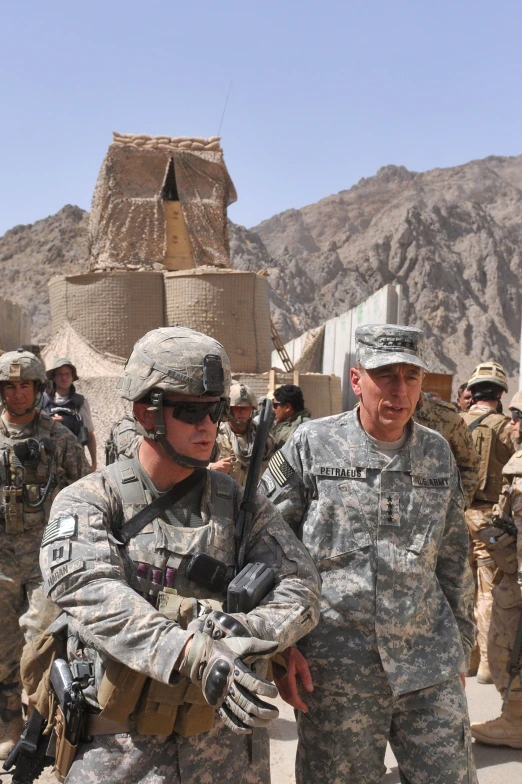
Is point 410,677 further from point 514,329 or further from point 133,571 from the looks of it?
point 514,329

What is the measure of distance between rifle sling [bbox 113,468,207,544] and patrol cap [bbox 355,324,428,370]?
0.77m

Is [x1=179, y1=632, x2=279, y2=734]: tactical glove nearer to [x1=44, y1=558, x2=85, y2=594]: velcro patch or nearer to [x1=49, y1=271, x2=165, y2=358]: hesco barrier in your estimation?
[x1=44, y1=558, x2=85, y2=594]: velcro patch

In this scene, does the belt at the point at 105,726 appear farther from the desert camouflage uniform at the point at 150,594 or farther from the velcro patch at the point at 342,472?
the velcro patch at the point at 342,472

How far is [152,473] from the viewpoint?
2020mm

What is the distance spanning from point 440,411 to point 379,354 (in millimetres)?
1837

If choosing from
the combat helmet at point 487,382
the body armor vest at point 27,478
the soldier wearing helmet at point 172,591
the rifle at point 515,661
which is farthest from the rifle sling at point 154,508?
the combat helmet at point 487,382

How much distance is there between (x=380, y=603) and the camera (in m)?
2.38

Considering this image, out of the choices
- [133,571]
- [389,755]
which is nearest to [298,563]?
[133,571]

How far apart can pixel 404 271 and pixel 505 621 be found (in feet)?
146

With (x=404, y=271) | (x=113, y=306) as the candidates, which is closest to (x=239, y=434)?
(x=113, y=306)

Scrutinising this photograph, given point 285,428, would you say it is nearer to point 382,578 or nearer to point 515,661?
point 515,661

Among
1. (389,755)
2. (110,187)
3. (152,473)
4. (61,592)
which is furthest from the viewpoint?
(110,187)

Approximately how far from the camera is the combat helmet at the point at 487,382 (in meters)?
5.05

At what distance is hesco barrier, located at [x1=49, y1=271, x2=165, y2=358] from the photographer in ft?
39.8
